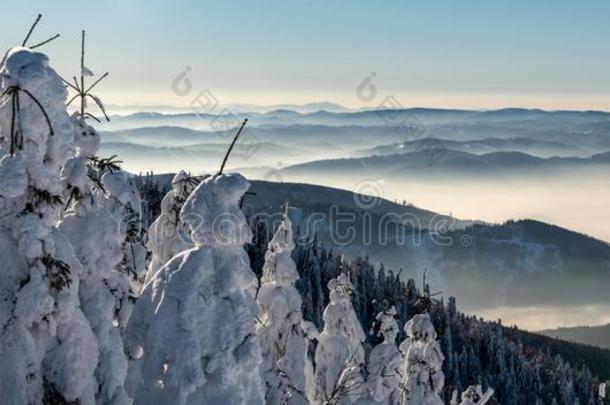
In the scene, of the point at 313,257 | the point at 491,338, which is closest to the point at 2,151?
the point at 313,257

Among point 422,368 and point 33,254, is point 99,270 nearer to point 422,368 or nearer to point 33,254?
point 33,254

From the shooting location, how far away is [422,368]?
28.5m

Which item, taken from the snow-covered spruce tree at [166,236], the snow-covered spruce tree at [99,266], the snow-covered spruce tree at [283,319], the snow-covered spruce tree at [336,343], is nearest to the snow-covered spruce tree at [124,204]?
the snow-covered spruce tree at [166,236]

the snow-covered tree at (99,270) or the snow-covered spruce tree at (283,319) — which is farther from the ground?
the snow-covered tree at (99,270)

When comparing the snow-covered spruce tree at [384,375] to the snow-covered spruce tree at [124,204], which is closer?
the snow-covered spruce tree at [124,204]

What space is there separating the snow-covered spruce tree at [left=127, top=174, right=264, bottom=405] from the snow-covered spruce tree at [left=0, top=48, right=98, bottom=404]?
3.89 ft

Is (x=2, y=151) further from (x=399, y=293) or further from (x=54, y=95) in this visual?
(x=399, y=293)

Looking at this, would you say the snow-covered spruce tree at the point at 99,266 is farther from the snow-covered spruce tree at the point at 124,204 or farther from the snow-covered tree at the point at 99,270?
the snow-covered spruce tree at the point at 124,204

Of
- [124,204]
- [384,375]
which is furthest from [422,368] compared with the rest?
[124,204]

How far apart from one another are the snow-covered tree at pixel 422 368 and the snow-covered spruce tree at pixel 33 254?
18.9 meters

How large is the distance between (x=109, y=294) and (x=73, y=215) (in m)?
1.54

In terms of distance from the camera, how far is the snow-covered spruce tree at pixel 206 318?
1127 cm

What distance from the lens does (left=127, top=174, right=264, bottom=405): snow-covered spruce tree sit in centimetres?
1127

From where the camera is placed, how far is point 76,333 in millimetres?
11523
